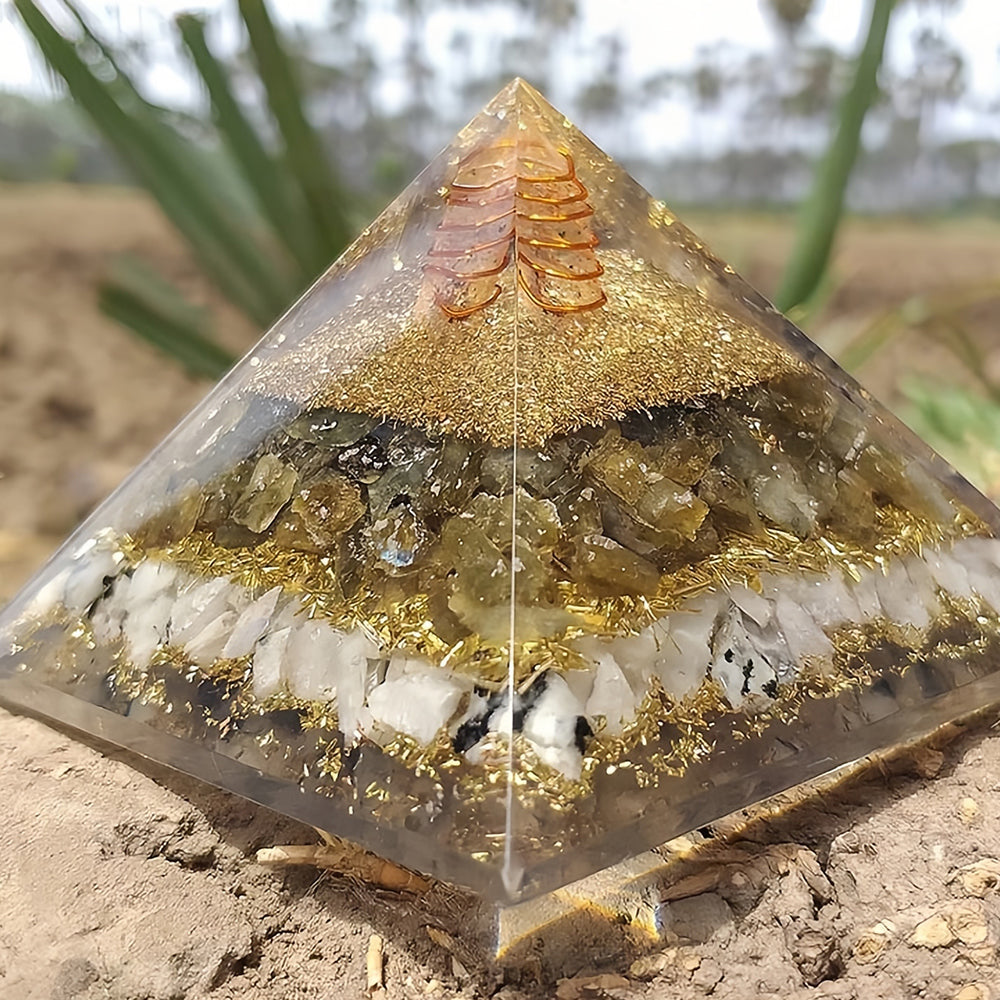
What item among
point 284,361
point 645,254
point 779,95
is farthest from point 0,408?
point 779,95

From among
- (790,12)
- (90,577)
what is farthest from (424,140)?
(90,577)

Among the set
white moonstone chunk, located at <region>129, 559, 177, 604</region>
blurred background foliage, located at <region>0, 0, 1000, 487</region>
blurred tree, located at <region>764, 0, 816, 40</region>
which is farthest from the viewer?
blurred tree, located at <region>764, 0, 816, 40</region>

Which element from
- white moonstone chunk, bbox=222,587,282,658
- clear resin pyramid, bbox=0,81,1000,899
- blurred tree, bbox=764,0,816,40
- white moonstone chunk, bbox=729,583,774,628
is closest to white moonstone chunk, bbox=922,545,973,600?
clear resin pyramid, bbox=0,81,1000,899

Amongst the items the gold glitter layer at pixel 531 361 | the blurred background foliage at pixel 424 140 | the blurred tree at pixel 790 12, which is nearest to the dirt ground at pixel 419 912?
the gold glitter layer at pixel 531 361

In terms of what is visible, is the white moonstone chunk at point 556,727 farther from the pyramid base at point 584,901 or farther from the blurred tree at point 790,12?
the blurred tree at point 790,12

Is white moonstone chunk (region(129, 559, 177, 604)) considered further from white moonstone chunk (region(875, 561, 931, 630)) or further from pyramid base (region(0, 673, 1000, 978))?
white moonstone chunk (region(875, 561, 931, 630))

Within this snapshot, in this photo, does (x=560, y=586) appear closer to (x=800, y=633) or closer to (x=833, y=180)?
(x=800, y=633)
